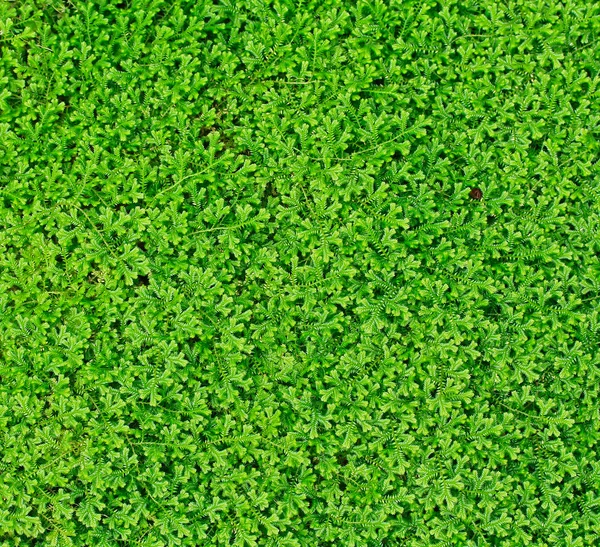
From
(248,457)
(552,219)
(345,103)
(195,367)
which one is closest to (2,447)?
(195,367)

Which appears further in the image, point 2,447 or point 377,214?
point 377,214

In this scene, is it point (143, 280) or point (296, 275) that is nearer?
point (296, 275)

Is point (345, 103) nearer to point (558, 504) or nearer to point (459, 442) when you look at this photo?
point (459, 442)

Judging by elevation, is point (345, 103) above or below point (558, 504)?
above

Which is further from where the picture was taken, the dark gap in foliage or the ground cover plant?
the dark gap in foliage

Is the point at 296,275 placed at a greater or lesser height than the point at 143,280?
greater

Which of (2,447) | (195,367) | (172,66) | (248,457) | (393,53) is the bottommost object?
(2,447)

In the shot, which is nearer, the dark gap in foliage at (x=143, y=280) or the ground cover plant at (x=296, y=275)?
the ground cover plant at (x=296, y=275)
